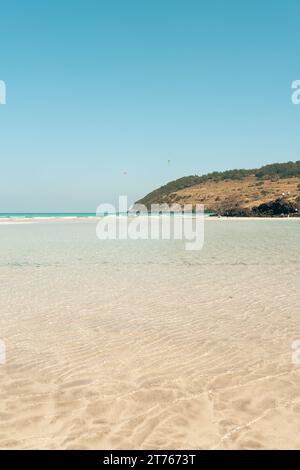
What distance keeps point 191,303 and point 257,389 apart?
549 centimetres

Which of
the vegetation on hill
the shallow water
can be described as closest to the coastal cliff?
the vegetation on hill

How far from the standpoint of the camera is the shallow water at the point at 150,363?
16.5ft

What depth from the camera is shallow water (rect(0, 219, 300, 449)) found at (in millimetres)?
5035

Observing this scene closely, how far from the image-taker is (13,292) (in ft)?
44.4

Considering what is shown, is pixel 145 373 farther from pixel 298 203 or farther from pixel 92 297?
pixel 298 203

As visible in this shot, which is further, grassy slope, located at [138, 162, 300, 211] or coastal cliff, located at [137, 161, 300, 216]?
grassy slope, located at [138, 162, 300, 211]

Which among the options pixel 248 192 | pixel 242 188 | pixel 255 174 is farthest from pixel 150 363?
pixel 255 174

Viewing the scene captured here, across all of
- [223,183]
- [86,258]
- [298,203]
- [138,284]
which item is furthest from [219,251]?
[223,183]

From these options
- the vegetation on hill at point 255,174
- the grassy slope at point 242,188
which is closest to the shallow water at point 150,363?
the grassy slope at point 242,188

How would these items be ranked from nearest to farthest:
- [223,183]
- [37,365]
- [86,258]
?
[37,365]
[86,258]
[223,183]

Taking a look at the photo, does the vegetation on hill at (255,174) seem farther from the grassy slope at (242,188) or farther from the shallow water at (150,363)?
the shallow water at (150,363)

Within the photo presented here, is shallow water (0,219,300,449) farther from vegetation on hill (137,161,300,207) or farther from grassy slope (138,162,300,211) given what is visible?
vegetation on hill (137,161,300,207)

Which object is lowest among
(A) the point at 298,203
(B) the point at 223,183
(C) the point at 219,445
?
(C) the point at 219,445

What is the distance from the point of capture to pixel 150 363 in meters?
7.25
